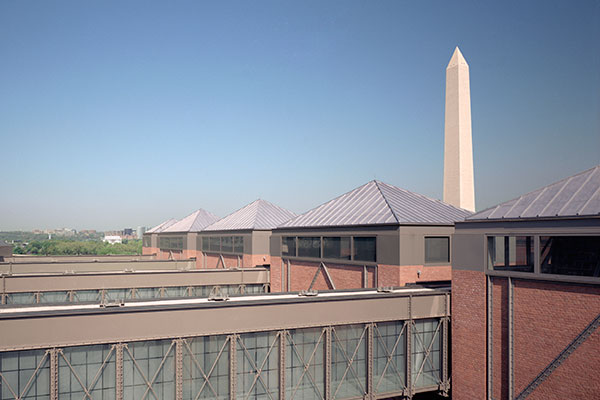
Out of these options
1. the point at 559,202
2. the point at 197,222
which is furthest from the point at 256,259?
the point at 559,202

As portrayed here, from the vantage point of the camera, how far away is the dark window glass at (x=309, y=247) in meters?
38.9

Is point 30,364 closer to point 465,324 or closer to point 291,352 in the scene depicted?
point 291,352

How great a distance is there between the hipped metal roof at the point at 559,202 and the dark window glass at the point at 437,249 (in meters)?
8.13

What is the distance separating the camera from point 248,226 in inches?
2116

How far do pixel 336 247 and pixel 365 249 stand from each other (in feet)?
9.96

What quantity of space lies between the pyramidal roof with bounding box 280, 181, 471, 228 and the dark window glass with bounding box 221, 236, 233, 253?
590 inches

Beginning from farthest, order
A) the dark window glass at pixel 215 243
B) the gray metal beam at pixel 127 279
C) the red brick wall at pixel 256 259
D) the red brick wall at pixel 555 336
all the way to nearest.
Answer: the dark window glass at pixel 215 243
the red brick wall at pixel 256 259
the gray metal beam at pixel 127 279
the red brick wall at pixel 555 336

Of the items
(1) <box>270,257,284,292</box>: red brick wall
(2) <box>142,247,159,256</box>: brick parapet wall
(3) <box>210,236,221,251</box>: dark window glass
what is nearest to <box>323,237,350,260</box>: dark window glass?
(1) <box>270,257,284,292</box>: red brick wall

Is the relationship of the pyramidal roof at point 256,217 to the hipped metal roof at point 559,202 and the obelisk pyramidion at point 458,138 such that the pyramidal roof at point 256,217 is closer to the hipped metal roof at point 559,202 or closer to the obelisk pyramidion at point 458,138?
the obelisk pyramidion at point 458,138

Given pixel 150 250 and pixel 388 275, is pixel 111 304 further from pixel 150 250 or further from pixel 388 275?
pixel 150 250

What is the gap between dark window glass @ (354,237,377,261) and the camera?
3372 centimetres

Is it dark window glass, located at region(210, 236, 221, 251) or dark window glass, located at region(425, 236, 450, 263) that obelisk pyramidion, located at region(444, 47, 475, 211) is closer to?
dark window glass, located at region(425, 236, 450, 263)

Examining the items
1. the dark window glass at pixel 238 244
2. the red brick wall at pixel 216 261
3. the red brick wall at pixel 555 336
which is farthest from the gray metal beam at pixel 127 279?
the red brick wall at pixel 555 336

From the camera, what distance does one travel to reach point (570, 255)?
22625 mm
